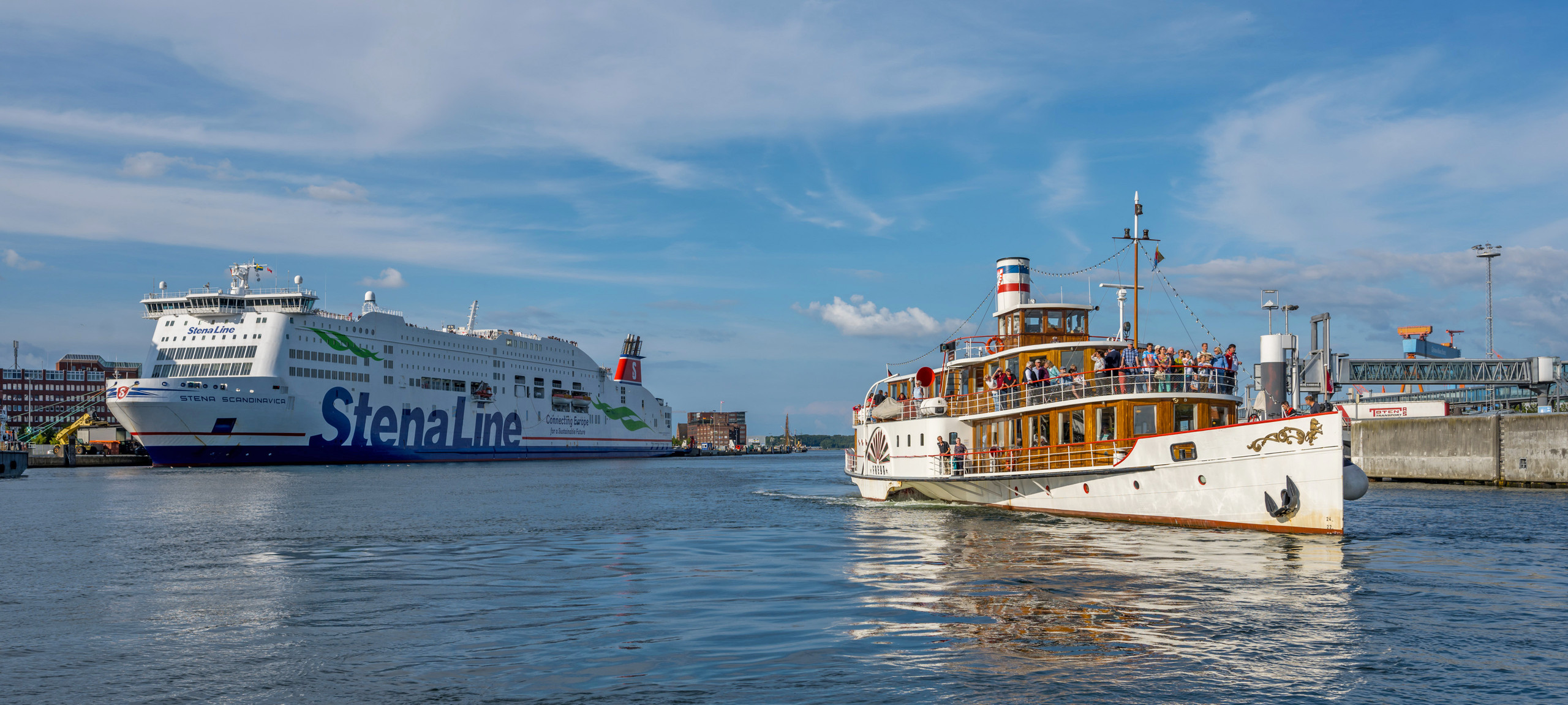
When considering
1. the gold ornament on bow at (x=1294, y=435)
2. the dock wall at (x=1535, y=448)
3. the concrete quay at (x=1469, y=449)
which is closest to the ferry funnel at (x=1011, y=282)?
the gold ornament on bow at (x=1294, y=435)

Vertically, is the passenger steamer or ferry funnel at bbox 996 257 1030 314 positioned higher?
ferry funnel at bbox 996 257 1030 314

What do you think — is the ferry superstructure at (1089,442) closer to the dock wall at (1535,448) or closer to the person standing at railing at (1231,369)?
the person standing at railing at (1231,369)

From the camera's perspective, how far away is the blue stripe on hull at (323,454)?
77.1 metres

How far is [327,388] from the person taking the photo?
86438 millimetres

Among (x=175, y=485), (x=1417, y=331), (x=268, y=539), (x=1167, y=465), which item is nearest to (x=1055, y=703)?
(x=1167, y=465)

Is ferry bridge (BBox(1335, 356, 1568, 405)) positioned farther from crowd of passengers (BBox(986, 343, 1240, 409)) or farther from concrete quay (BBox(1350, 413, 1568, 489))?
crowd of passengers (BBox(986, 343, 1240, 409))

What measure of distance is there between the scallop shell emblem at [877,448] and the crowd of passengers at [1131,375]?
27.3 feet

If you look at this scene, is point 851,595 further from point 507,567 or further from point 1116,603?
point 507,567

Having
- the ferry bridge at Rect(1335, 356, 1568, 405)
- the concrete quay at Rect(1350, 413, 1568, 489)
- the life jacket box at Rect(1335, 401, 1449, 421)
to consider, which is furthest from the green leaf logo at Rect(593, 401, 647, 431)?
the concrete quay at Rect(1350, 413, 1568, 489)

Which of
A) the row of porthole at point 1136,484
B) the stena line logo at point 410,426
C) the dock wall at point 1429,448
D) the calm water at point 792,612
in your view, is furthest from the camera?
the stena line logo at point 410,426

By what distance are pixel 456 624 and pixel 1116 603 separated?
9336 mm

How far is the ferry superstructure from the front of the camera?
22.1 m

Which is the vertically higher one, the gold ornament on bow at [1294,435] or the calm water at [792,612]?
the gold ornament on bow at [1294,435]

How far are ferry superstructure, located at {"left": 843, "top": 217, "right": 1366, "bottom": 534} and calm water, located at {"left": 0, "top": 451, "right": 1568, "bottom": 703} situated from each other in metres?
1.03
